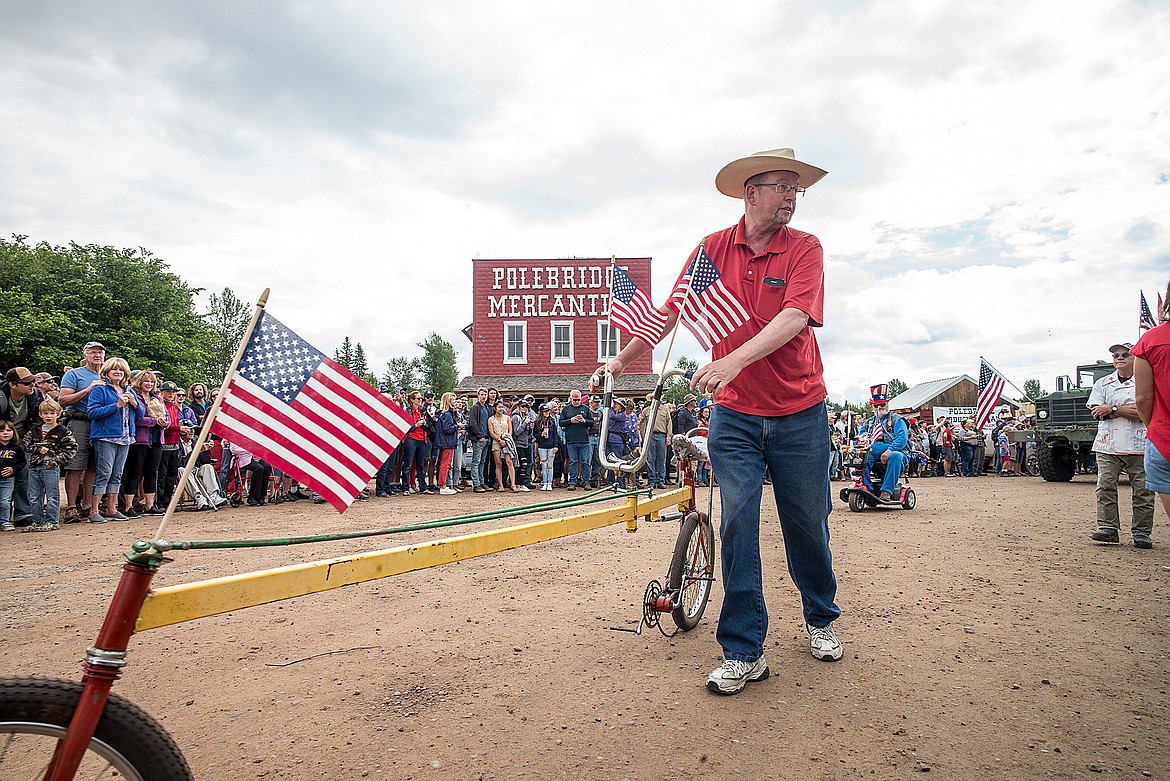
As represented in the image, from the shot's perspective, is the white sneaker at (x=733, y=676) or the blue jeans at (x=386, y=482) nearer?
the white sneaker at (x=733, y=676)

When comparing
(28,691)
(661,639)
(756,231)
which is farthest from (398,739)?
(756,231)

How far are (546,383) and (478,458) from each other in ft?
53.3

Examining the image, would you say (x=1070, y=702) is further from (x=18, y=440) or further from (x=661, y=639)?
(x=18, y=440)

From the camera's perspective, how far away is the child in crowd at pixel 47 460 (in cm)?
813

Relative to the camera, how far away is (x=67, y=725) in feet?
5.32

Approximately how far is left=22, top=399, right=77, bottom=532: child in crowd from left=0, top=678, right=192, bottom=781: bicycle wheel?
25.9 ft

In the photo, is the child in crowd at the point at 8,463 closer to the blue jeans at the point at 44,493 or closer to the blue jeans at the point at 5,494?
the blue jeans at the point at 5,494

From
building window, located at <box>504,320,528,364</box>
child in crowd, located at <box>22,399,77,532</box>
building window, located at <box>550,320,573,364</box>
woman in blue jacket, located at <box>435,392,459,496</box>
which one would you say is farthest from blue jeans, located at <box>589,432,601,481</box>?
building window, located at <box>504,320,528,364</box>

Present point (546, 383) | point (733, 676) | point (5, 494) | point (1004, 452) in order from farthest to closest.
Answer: point (546, 383), point (1004, 452), point (5, 494), point (733, 676)

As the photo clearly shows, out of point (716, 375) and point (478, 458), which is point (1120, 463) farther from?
point (478, 458)

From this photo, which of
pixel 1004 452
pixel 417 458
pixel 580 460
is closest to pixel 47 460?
pixel 417 458

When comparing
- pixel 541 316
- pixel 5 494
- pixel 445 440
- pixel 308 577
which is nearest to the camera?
pixel 308 577

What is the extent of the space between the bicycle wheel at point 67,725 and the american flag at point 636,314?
106 inches

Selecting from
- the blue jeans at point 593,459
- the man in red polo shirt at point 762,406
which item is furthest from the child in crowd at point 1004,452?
the man in red polo shirt at point 762,406
